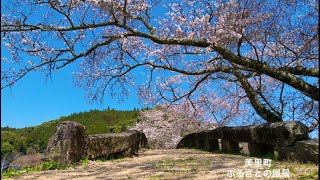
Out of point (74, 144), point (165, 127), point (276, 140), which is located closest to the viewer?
point (276, 140)

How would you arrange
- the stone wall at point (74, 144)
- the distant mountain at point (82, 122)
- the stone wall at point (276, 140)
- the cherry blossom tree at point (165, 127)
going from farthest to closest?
the distant mountain at point (82, 122)
the cherry blossom tree at point (165, 127)
the stone wall at point (74, 144)
the stone wall at point (276, 140)

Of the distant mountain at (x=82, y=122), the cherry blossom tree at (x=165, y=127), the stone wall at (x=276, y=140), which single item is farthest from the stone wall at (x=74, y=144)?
the distant mountain at (x=82, y=122)

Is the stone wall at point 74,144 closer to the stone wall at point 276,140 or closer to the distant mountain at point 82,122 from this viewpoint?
the stone wall at point 276,140

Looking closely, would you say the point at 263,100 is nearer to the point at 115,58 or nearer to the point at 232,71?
the point at 232,71

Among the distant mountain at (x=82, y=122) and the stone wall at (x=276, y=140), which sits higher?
the distant mountain at (x=82, y=122)

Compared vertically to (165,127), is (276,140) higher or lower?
lower

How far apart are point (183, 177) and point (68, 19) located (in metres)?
4.72

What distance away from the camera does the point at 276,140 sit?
6.87m

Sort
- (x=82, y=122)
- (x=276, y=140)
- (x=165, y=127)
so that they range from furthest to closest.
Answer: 1. (x=82, y=122)
2. (x=165, y=127)
3. (x=276, y=140)

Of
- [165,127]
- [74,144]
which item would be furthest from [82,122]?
[74,144]

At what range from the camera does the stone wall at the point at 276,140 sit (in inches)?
232

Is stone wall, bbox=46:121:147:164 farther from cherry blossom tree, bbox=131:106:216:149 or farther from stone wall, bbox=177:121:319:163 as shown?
cherry blossom tree, bbox=131:106:216:149

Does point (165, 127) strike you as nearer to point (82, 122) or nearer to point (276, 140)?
point (276, 140)

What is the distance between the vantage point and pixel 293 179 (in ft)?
13.6
